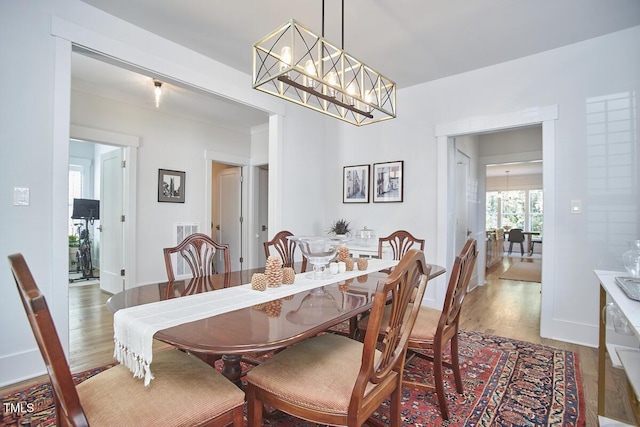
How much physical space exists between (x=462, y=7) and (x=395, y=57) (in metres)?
0.85

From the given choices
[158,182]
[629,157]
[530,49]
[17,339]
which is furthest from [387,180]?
[17,339]

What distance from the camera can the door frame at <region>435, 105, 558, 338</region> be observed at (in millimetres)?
2922

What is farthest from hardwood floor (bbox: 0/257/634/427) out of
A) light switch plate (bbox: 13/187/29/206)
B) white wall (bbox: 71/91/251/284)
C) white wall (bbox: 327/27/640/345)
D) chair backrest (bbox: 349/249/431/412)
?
chair backrest (bbox: 349/249/431/412)

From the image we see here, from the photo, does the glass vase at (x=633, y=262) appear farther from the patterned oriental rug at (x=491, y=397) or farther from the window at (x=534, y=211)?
the window at (x=534, y=211)

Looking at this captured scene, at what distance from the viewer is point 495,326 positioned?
10.2ft

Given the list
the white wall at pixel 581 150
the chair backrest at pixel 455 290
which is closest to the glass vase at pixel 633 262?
the chair backrest at pixel 455 290

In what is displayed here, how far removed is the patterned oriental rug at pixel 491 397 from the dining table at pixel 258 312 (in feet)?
2.19

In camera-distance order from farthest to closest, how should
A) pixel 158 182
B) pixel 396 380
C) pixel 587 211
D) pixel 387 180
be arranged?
1. pixel 158 182
2. pixel 387 180
3. pixel 587 211
4. pixel 396 380

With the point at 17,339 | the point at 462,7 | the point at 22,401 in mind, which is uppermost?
the point at 462,7

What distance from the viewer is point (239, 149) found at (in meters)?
5.48

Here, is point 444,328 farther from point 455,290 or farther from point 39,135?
point 39,135

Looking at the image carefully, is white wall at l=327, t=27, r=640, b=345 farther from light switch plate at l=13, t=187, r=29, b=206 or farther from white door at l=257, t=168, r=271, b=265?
light switch plate at l=13, t=187, r=29, b=206

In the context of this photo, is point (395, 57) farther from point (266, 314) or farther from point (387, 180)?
point (266, 314)

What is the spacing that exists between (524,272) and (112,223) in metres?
7.37
